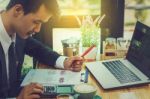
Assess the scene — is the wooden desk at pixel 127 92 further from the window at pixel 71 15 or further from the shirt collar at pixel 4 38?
the window at pixel 71 15

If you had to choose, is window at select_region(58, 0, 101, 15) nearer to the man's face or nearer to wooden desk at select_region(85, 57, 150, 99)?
the man's face

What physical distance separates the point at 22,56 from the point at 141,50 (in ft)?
2.47

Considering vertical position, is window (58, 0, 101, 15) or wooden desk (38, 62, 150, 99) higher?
window (58, 0, 101, 15)

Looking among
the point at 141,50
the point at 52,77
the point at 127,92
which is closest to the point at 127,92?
the point at 127,92

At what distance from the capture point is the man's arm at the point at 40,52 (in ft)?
6.72

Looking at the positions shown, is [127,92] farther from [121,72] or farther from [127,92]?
[121,72]

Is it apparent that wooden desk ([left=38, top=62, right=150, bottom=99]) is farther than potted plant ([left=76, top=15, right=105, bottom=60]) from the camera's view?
No

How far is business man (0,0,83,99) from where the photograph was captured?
1.67 m

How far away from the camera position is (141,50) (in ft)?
6.20

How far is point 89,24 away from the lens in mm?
2162

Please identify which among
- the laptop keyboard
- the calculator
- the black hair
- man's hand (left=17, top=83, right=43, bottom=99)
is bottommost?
the laptop keyboard

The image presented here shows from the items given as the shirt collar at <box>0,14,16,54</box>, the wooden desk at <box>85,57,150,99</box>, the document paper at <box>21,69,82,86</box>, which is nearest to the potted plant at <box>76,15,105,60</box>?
the document paper at <box>21,69,82,86</box>

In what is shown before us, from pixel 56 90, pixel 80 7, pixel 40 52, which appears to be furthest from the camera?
pixel 80 7

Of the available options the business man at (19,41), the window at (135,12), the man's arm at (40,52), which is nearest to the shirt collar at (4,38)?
the business man at (19,41)
